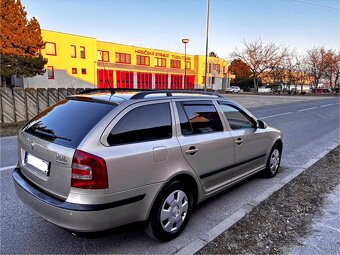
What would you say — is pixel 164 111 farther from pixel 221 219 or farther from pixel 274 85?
pixel 274 85

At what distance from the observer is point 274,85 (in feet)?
211

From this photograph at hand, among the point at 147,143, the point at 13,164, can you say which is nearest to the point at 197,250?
the point at 147,143

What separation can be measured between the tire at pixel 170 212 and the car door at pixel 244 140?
1.10 m

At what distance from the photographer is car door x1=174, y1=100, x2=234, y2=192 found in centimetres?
304

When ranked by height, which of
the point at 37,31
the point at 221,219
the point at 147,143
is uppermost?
the point at 37,31

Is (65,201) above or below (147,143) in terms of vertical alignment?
below

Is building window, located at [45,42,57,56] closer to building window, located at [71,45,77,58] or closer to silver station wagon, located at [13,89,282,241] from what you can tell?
building window, located at [71,45,77,58]

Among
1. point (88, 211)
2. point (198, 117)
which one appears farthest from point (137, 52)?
point (88, 211)

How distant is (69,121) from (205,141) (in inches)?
61.7

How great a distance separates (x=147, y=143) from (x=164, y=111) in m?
0.50

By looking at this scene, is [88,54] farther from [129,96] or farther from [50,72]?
[129,96]

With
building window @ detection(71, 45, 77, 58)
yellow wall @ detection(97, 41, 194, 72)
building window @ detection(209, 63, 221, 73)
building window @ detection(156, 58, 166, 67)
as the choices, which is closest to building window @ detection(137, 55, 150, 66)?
yellow wall @ detection(97, 41, 194, 72)

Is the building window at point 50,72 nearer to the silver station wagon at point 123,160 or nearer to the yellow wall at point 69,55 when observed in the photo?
the yellow wall at point 69,55

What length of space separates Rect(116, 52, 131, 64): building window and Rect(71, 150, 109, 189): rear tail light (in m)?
43.7
